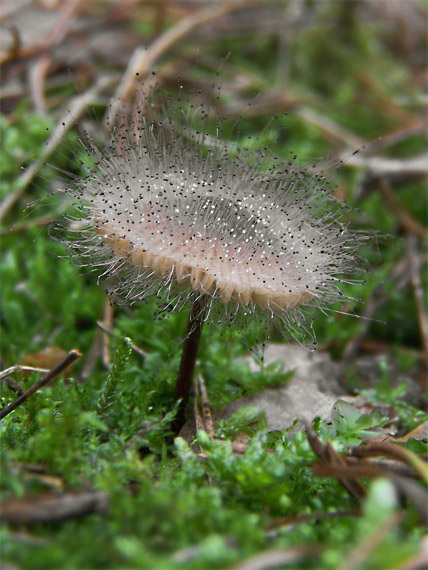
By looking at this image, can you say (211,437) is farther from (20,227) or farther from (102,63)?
(102,63)

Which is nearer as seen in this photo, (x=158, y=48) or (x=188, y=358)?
(x=188, y=358)

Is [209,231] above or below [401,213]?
above

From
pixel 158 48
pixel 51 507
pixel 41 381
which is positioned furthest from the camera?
pixel 158 48

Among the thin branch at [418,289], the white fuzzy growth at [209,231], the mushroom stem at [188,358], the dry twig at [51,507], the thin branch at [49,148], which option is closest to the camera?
the dry twig at [51,507]

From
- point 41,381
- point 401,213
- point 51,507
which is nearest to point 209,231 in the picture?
point 41,381

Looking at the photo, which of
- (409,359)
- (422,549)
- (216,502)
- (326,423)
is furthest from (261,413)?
(409,359)

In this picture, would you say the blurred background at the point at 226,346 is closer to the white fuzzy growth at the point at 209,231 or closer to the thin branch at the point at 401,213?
the thin branch at the point at 401,213

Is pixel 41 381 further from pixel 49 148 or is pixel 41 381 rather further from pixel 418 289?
pixel 418 289

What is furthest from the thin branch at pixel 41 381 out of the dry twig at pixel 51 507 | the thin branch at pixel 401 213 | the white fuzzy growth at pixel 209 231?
the thin branch at pixel 401 213
